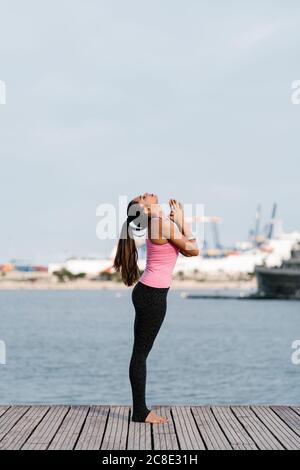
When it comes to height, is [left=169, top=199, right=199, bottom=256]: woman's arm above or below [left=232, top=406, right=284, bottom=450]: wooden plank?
above

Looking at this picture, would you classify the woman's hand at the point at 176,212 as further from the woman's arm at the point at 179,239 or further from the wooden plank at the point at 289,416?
the wooden plank at the point at 289,416

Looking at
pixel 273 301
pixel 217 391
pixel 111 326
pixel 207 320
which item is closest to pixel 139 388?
pixel 217 391

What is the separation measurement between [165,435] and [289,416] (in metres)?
1.57

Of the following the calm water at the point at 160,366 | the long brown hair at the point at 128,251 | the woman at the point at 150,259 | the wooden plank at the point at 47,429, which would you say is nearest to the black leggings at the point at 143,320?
the woman at the point at 150,259

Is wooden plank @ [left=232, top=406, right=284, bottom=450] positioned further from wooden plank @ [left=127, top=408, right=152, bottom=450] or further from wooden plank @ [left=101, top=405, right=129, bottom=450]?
wooden plank @ [left=101, top=405, right=129, bottom=450]

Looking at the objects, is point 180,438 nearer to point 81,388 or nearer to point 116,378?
point 81,388

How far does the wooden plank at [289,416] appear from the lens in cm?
930

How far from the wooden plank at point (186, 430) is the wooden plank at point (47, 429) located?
42.1 inches

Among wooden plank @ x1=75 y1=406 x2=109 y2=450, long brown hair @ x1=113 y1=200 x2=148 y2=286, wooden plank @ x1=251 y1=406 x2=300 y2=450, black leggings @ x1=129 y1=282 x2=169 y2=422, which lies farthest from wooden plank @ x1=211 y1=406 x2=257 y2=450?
long brown hair @ x1=113 y1=200 x2=148 y2=286

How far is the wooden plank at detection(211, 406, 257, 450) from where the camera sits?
8.42m

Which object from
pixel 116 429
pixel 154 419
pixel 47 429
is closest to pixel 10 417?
pixel 47 429

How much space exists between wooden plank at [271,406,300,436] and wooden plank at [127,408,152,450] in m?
1.29

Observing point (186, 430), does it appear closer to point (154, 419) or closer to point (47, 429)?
point (154, 419)
